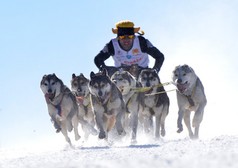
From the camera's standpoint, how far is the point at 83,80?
11008 millimetres

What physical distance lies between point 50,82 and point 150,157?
181 inches

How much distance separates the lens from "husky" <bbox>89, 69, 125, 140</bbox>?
8859 mm

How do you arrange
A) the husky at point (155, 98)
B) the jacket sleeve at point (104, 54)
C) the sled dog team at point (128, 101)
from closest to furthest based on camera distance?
1. the sled dog team at point (128, 101)
2. the husky at point (155, 98)
3. the jacket sleeve at point (104, 54)

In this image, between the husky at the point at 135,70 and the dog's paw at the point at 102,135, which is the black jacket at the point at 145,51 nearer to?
the husky at the point at 135,70

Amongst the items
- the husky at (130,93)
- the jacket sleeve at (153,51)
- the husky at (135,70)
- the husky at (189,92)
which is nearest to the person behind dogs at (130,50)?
the jacket sleeve at (153,51)

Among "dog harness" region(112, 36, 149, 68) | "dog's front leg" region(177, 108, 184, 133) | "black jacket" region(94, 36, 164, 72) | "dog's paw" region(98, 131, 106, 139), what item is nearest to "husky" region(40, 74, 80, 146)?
"dog's paw" region(98, 131, 106, 139)

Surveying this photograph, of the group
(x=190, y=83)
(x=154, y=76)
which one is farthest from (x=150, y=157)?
(x=154, y=76)

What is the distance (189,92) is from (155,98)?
0.84m

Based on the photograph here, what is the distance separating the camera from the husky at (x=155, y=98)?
10102mm

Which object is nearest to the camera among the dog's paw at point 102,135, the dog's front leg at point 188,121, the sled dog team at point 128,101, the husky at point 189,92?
the dog's paw at point 102,135

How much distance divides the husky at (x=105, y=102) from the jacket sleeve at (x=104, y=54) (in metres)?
1.96

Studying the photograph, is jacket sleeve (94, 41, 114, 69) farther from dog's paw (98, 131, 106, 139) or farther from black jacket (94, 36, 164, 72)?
dog's paw (98, 131, 106, 139)

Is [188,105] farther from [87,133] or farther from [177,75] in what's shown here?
[87,133]

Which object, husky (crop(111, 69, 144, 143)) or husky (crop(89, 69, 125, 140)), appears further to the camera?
husky (crop(111, 69, 144, 143))
